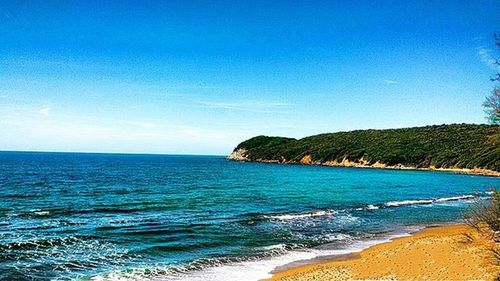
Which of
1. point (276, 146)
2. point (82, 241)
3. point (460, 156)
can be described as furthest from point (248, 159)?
point (82, 241)

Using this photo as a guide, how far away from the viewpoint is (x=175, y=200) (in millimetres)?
41906

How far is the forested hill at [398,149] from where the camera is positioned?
11012cm

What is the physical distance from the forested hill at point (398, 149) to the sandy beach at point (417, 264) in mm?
81824

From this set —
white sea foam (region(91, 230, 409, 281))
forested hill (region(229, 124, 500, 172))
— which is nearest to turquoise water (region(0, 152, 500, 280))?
white sea foam (region(91, 230, 409, 281))

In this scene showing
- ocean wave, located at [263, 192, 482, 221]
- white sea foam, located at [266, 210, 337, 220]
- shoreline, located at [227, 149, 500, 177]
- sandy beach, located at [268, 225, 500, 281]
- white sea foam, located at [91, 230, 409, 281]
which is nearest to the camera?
sandy beach, located at [268, 225, 500, 281]

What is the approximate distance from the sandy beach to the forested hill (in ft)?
268

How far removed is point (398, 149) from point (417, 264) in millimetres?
120285

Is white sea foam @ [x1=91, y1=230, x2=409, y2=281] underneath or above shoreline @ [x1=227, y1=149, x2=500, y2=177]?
underneath

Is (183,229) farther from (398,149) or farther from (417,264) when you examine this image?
(398,149)

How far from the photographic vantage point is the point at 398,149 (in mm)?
129500

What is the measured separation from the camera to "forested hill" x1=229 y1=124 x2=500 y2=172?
11012 cm

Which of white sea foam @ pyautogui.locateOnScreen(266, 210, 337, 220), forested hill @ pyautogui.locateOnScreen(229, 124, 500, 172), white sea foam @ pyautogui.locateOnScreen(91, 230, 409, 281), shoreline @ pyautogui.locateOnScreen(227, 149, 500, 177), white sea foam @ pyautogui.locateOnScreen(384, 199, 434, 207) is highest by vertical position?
forested hill @ pyautogui.locateOnScreen(229, 124, 500, 172)

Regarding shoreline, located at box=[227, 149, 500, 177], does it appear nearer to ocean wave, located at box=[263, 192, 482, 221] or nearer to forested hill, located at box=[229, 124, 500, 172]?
forested hill, located at box=[229, 124, 500, 172]

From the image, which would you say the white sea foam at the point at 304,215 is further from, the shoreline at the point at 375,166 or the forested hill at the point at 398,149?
the shoreline at the point at 375,166
